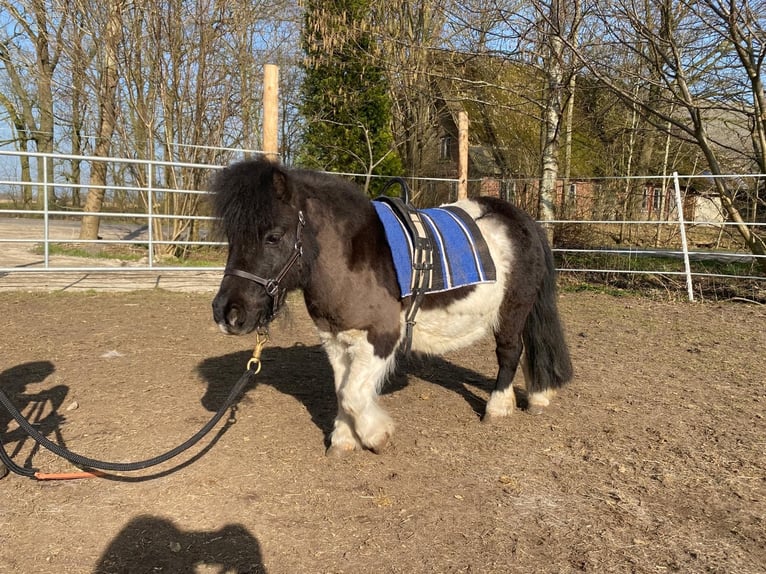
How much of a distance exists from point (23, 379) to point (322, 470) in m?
2.87

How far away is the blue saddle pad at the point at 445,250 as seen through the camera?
3.16m

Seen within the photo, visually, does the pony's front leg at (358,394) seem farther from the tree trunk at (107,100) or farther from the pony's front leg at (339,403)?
the tree trunk at (107,100)

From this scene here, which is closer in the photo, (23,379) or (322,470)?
(322,470)

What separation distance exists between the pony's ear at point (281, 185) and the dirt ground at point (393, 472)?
2.66 ft

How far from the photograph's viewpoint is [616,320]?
7.31m

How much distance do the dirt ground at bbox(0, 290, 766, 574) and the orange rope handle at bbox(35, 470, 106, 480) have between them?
0.15 ft

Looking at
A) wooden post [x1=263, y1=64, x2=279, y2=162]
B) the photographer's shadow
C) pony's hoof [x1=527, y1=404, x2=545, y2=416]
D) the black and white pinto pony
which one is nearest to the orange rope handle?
the photographer's shadow

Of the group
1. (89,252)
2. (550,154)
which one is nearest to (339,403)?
(550,154)

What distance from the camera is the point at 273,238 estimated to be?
2.71 metres

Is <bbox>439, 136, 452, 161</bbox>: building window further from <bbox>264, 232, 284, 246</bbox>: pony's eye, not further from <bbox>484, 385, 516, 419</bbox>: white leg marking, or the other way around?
<bbox>264, 232, 284, 246</bbox>: pony's eye

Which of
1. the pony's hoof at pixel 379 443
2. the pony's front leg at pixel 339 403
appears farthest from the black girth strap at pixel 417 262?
the pony's hoof at pixel 379 443

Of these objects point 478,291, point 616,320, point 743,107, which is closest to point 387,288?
point 478,291

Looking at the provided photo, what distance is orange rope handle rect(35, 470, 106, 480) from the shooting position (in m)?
2.81

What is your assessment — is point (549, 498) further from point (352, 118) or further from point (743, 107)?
point (352, 118)
